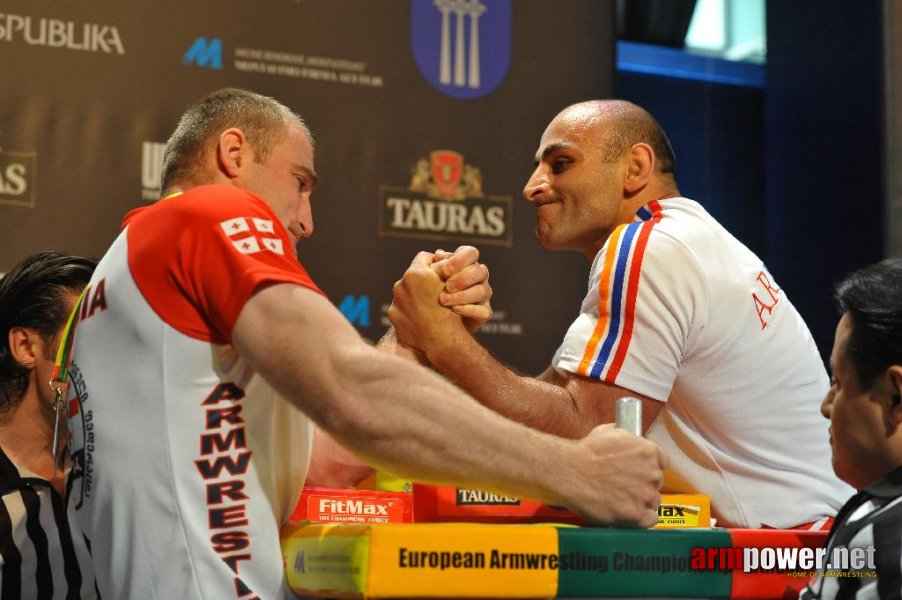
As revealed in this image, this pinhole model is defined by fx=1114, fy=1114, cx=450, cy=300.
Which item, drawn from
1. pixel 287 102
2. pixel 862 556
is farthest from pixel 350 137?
pixel 862 556

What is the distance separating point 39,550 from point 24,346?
1.61 ft

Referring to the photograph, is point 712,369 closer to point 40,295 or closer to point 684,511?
point 684,511

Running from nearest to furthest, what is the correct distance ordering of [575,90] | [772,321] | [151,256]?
1. [151,256]
2. [772,321]
3. [575,90]

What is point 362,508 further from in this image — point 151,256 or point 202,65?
point 202,65

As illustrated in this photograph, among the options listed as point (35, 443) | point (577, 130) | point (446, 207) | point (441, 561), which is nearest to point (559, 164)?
point (577, 130)

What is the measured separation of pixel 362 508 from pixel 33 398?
1002mm

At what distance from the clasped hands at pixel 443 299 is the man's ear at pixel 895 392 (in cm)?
98

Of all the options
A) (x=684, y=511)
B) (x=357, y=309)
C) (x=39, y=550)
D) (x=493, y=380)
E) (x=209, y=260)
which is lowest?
(x=39, y=550)

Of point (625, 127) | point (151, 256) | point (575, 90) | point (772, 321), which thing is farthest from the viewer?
point (575, 90)

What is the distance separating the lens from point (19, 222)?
3.01 m

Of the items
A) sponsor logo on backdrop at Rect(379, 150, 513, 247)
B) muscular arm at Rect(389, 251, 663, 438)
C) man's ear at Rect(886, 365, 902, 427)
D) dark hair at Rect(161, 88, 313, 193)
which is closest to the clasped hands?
muscular arm at Rect(389, 251, 663, 438)

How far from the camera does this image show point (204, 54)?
127 inches

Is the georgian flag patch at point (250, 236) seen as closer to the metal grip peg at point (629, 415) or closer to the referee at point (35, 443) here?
the metal grip peg at point (629, 415)

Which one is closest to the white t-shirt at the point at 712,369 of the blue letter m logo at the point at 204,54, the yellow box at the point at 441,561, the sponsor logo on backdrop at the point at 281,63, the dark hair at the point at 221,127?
the dark hair at the point at 221,127
